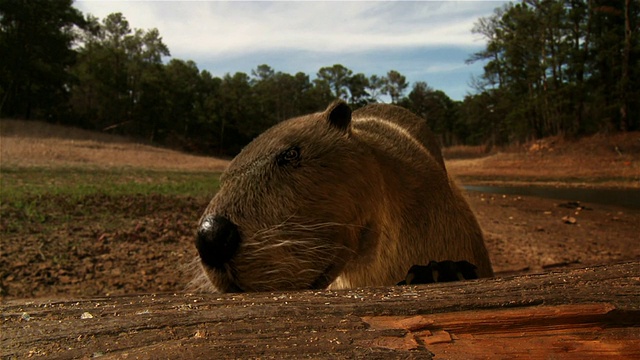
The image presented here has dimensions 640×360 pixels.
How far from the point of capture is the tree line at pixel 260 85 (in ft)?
34.0

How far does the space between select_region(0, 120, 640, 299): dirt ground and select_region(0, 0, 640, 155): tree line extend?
2048 millimetres

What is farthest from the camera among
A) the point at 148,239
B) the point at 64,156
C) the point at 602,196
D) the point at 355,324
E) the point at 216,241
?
the point at 64,156

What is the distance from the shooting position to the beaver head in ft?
3.80

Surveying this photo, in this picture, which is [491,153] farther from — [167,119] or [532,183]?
[167,119]

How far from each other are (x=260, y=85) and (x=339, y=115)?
40.5 ft

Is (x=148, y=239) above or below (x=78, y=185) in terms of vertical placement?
below

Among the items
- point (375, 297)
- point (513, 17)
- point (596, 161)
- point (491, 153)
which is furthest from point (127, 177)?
point (513, 17)

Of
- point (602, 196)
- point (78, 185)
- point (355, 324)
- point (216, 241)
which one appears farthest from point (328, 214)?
point (602, 196)

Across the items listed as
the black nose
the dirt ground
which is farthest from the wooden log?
the dirt ground

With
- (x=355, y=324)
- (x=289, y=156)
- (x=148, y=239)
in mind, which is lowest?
(x=148, y=239)

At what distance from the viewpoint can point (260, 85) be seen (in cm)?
1352

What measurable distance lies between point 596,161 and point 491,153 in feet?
31.6

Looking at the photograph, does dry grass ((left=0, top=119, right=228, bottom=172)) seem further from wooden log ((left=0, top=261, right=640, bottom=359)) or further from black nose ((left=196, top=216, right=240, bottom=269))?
wooden log ((left=0, top=261, right=640, bottom=359))

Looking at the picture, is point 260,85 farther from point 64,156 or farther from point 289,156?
point 289,156
